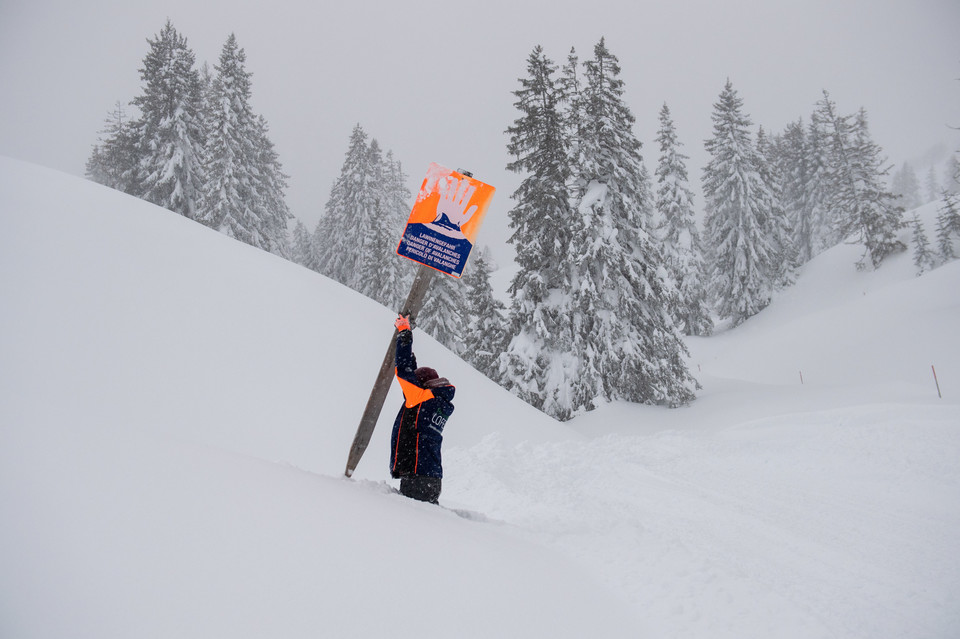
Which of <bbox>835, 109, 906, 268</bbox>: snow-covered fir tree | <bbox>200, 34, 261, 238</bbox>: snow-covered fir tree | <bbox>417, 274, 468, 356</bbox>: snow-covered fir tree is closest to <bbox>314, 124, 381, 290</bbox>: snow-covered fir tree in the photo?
<bbox>200, 34, 261, 238</bbox>: snow-covered fir tree

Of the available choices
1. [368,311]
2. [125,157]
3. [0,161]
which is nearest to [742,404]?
[368,311]

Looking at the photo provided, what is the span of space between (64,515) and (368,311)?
10282 millimetres

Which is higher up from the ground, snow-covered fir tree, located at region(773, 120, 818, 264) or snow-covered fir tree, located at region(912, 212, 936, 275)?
snow-covered fir tree, located at region(773, 120, 818, 264)

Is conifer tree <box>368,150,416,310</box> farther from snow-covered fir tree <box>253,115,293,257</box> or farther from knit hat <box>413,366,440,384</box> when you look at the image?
knit hat <box>413,366,440,384</box>

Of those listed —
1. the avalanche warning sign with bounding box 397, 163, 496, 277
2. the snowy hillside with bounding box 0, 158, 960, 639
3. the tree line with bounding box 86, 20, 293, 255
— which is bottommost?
the snowy hillside with bounding box 0, 158, 960, 639

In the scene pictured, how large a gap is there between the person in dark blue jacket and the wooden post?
42cm

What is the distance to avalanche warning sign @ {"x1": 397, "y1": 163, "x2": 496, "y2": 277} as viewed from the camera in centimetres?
530

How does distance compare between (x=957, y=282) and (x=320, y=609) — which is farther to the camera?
(x=957, y=282)

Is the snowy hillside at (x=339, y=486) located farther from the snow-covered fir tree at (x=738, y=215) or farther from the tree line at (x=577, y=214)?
the snow-covered fir tree at (x=738, y=215)

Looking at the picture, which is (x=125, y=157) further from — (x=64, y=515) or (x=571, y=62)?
(x=64, y=515)

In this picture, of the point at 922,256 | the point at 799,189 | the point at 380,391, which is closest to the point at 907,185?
the point at 799,189

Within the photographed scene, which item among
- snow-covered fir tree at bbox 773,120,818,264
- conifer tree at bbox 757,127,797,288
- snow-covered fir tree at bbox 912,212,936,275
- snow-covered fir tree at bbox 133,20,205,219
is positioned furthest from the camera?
snow-covered fir tree at bbox 773,120,818,264

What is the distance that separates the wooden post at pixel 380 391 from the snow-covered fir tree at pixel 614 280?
35.5ft

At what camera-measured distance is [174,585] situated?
1.92 metres
